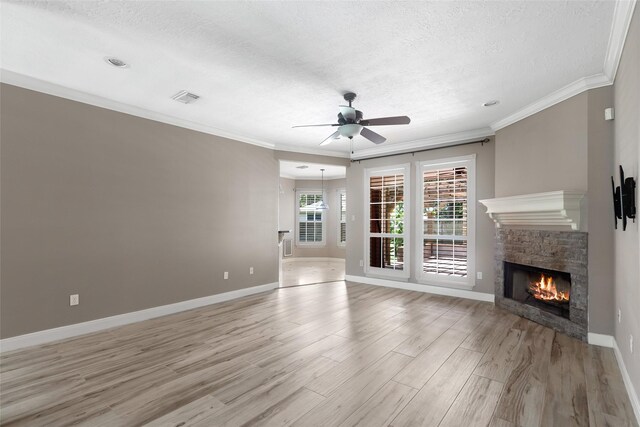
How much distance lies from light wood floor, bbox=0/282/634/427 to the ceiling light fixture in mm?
2899

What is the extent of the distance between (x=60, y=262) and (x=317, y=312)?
323 centimetres

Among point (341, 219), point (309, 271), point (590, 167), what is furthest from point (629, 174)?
point (341, 219)

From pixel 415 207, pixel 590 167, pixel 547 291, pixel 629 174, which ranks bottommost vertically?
pixel 547 291

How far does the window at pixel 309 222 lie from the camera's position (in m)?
10.4

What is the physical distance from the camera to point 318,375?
268 cm

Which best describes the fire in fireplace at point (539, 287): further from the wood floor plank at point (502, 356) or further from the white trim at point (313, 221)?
the white trim at point (313, 221)

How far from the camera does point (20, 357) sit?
3.05 metres

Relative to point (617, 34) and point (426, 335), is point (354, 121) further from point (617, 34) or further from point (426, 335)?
point (426, 335)

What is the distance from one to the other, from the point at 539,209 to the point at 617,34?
6.29 feet

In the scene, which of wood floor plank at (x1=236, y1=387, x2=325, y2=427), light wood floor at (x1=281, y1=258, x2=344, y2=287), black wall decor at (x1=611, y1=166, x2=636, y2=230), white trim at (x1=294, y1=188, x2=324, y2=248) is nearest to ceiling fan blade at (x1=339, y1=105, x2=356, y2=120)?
black wall decor at (x1=611, y1=166, x2=636, y2=230)

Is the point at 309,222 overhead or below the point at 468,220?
below

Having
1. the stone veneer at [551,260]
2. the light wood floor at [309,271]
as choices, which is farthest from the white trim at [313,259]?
the stone veneer at [551,260]

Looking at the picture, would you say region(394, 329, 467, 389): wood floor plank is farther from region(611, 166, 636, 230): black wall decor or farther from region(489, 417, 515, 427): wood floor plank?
region(611, 166, 636, 230): black wall decor

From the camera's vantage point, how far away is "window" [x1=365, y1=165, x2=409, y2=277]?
618cm
